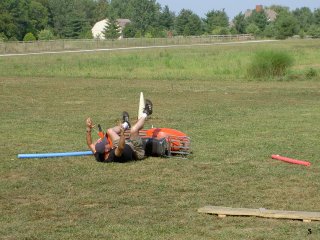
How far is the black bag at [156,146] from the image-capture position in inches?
413

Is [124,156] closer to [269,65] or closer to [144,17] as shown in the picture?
[269,65]

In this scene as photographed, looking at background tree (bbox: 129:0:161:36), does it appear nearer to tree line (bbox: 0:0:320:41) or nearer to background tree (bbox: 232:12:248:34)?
tree line (bbox: 0:0:320:41)

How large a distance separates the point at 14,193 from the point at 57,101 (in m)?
12.6

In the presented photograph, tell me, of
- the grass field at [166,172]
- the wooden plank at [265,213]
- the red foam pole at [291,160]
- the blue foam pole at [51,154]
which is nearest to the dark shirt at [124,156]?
the grass field at [166,172]

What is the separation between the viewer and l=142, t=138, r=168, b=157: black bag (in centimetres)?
1048

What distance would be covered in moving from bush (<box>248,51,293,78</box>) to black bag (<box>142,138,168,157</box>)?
1999 cm

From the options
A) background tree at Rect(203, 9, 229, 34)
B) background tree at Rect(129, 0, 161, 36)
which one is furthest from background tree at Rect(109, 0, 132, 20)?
background tree at Rect(203, 9, 229, 34)

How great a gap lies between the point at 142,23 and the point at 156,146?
118702 millimetres

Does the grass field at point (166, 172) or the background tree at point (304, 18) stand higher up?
the background tree at point (304, 18)

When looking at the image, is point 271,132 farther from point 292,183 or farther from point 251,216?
point 251,216

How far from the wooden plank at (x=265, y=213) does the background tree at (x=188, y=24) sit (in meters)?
108

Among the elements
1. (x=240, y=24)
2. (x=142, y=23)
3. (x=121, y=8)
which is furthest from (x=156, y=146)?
(x=121, y=8)

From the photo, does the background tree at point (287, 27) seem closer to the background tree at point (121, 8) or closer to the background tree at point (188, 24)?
the background tree at point (188, 24)

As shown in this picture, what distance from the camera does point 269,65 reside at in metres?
30.2
